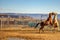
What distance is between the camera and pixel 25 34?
409 centimetres

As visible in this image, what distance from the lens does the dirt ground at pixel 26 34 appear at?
159 inches

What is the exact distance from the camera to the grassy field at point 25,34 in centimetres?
405

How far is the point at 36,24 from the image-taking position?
418cm

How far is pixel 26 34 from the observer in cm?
410

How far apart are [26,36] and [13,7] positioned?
2.29ft

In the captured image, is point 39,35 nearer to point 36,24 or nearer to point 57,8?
point 36,24

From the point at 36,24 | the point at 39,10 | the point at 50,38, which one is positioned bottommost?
the point at 50,38

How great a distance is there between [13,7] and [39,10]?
572mm

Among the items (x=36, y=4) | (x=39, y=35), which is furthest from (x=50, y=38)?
(x=36, y=4)

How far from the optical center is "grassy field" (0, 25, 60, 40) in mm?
4047

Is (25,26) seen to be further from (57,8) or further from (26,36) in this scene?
(57,8)

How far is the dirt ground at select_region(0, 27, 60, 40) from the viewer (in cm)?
405

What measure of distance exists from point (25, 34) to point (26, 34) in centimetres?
2

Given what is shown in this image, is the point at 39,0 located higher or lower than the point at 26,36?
higher
